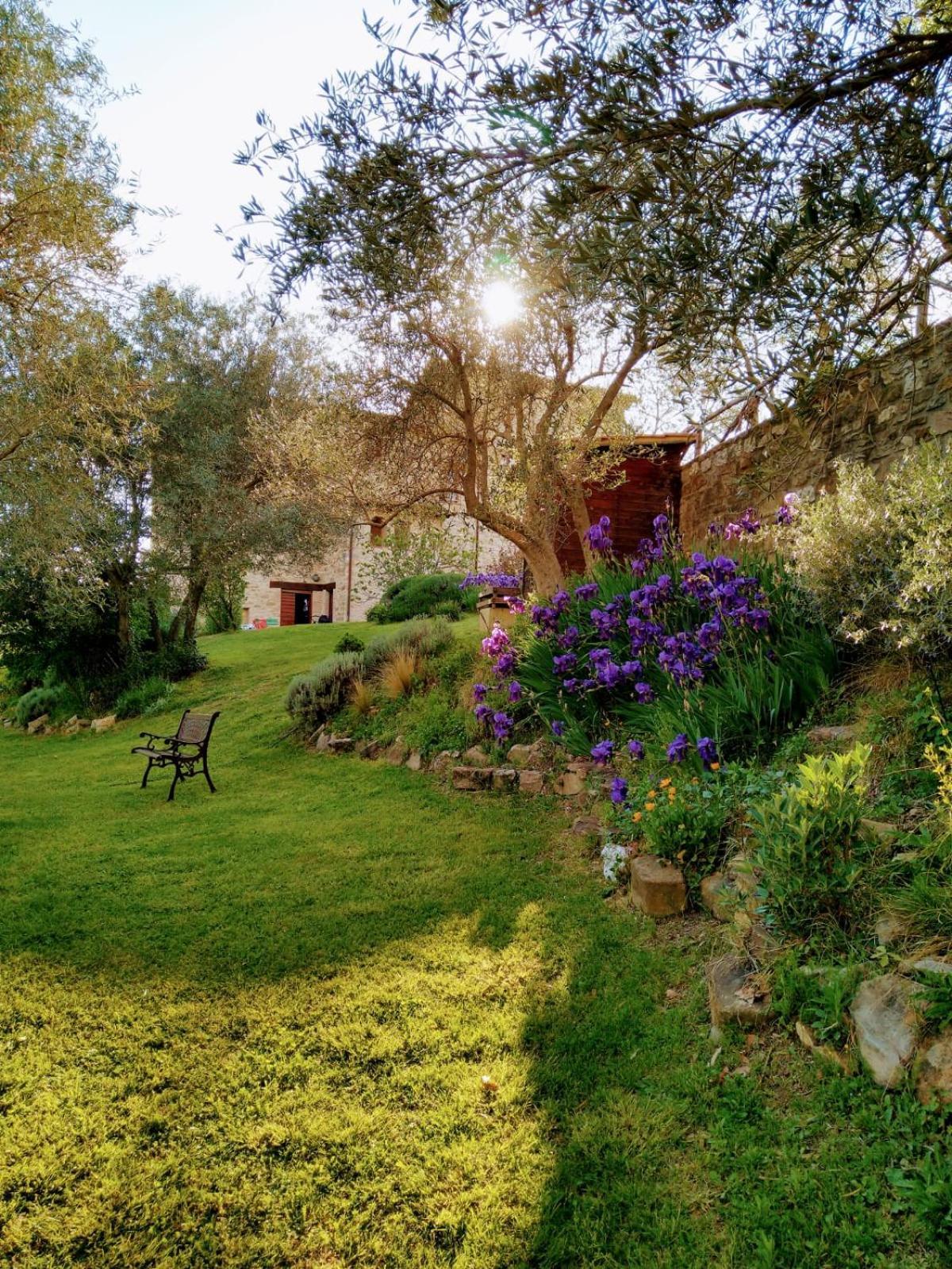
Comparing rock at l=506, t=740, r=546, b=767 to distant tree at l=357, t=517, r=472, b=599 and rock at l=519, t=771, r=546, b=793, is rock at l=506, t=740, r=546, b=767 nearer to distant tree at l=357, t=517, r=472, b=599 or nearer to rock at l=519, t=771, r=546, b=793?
rock at l=519, t=771, r=546, b=793

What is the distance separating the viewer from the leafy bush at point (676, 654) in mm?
4406

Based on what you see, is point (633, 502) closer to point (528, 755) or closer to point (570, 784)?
point (528, 755)

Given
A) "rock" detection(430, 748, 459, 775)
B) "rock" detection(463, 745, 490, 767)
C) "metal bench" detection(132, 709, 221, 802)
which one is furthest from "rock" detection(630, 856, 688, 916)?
"metal bench" detection(132, 709, 221, 802)

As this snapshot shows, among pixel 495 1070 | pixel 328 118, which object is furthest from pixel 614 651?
pixel 328 118

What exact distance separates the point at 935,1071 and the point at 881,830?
1.01 metres

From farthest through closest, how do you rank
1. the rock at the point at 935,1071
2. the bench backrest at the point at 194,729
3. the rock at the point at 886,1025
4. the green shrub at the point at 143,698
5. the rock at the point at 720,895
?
the green shrub at the point at 143,698 < the bench backrest at the point at 194,729 < the rock at the point at 720,895 < the rock at the point at 886,1025 < the rock at the point at 935,1071

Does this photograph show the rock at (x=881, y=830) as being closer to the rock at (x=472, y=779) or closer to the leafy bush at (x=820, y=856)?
the leafy bush at (x=820, y=856)

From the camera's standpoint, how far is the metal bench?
777cm

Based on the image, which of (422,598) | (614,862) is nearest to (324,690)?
(614,862)

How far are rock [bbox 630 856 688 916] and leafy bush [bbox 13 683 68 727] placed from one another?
539 inches

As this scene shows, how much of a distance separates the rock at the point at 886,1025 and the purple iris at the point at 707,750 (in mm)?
1862

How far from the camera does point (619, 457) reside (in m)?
10.2

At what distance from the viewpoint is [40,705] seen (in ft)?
45.6

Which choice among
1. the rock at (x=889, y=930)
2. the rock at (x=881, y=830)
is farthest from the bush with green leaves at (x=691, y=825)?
the rock at (x=889, y=930)
